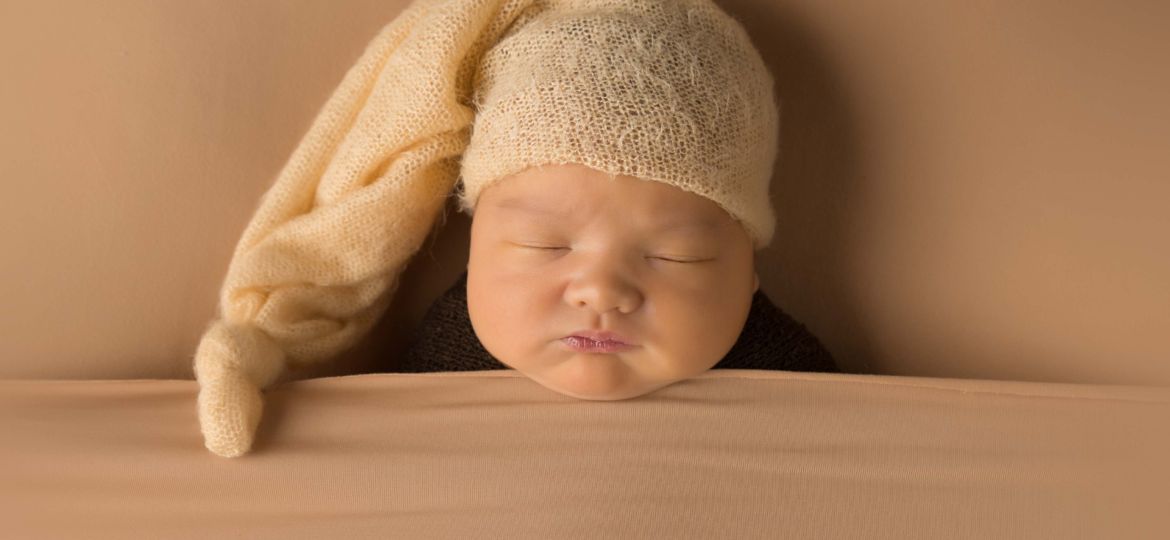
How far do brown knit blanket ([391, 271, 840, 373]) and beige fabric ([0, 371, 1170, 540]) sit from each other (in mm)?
74

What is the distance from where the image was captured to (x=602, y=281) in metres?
0.91

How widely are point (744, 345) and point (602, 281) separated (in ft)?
0.86

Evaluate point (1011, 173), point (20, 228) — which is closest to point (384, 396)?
point (20, 228)

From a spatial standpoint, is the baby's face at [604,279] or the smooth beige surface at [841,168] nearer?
the baby's face at [604,279]

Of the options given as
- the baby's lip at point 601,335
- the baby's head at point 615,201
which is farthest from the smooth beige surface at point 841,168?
the baby's lip at point 601,335

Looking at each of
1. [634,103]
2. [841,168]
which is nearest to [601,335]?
[634,103]

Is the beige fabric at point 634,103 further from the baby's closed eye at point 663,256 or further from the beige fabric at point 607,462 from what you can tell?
the beige fabric at point 607,462

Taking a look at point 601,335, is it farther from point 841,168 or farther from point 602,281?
point 841,168

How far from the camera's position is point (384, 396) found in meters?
1.04

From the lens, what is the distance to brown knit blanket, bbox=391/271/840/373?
111 centimetres

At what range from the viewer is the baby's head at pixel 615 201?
93cm

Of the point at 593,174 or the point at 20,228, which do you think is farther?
the point at 20,228

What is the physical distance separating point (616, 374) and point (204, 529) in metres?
0.37

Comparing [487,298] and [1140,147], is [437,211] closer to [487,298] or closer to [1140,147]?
[487,298]
